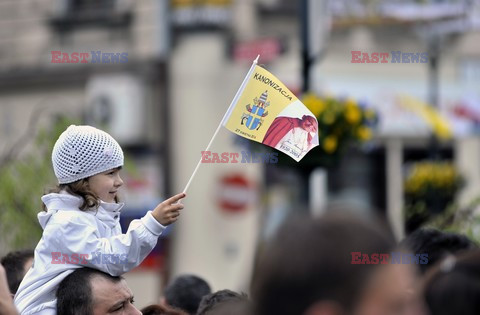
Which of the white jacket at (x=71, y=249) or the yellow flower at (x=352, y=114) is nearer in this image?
the white jacket at (x=71, y=249)

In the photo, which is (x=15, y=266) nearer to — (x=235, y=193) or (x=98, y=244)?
(x=98, y=244)

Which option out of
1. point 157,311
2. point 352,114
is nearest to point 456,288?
point 157,311

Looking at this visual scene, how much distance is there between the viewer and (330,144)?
26.2 ft

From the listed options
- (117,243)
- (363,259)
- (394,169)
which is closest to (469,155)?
(394,169)

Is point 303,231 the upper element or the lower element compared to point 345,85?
lower

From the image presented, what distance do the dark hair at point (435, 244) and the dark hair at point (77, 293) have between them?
1.11m

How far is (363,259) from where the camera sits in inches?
76.9

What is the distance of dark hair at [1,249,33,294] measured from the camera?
4891 mm

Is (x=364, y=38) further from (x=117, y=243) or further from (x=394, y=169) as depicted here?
(x=117, y=243)

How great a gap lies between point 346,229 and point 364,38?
1571cm

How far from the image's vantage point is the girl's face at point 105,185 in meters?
3.63

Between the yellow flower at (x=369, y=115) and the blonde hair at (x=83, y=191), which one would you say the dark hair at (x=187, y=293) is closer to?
the blonde hair at (x=83, y=191)

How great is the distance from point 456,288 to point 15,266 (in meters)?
2.74
